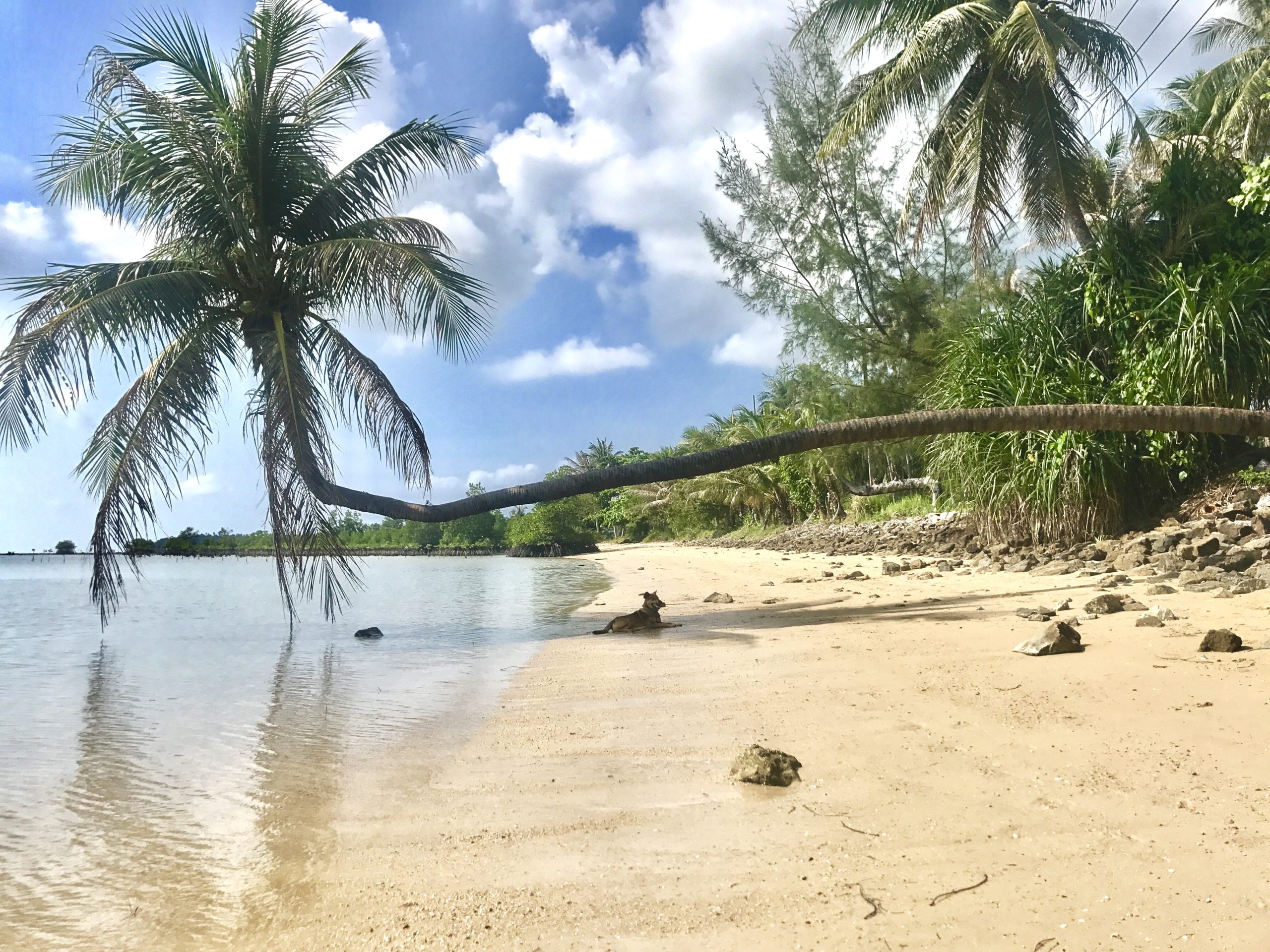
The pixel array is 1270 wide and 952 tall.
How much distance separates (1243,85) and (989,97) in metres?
11.9

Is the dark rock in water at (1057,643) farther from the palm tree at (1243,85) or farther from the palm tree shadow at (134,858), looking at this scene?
the palm tree at (1243,85)

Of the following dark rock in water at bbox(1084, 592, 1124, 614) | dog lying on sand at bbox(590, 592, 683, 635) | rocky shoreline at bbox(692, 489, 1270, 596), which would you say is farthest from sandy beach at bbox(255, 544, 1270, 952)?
dog lying on sand at bbox(590, 592, 683, 635)

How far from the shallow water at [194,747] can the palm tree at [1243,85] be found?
15780mm

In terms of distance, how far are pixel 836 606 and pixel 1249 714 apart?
4882 mm

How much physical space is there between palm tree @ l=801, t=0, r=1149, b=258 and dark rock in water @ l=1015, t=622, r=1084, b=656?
974cm

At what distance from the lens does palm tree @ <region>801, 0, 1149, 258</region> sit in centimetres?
1201

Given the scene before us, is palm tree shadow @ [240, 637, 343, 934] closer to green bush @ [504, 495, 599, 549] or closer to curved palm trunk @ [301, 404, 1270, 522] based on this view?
curved palm trunk @ [301, 404, 1270, 522]

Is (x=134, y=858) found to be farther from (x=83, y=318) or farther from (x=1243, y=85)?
(x=1243, y=85)

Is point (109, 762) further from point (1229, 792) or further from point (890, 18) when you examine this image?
point (890, 18)

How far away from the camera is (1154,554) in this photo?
7656 mm

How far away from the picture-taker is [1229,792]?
2184 millimetres

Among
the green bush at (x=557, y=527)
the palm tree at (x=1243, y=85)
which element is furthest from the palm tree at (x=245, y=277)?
the green bush at (x=557, y=527)

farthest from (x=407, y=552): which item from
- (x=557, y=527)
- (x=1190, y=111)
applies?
(x=1190, y=111)

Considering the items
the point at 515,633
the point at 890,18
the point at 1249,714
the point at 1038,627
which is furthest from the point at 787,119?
the point at 1249,714
